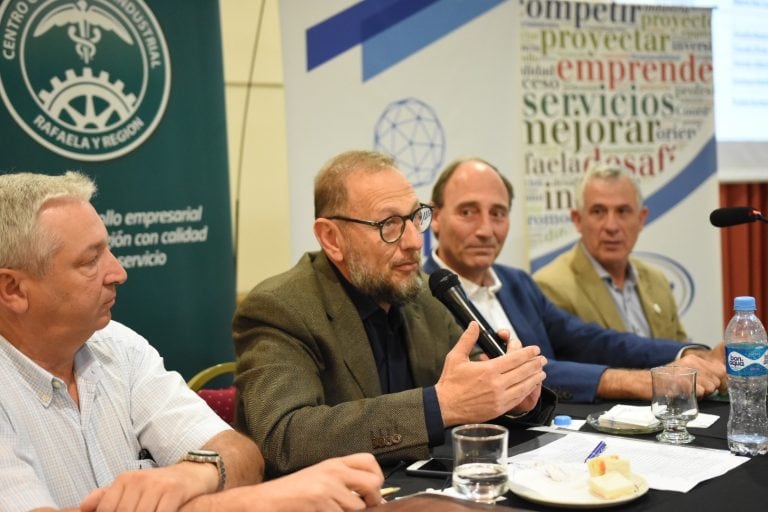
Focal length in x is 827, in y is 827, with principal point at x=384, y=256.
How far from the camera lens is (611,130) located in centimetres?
499

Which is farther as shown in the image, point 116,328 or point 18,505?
point 116,328

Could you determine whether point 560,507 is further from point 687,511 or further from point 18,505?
point 18,505

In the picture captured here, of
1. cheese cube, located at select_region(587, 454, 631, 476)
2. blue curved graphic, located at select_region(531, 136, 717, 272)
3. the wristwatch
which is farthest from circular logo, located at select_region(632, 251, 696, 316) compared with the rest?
the wristwatch

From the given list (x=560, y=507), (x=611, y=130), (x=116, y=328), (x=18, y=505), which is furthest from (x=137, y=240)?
(x=611, y=130)

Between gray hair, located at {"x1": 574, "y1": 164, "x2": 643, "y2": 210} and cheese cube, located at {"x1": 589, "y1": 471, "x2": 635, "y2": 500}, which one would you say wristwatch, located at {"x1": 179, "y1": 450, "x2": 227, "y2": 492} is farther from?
gray hair, located at {"x1": 574, "y1": 164, "x2": 643, "y2": 210}

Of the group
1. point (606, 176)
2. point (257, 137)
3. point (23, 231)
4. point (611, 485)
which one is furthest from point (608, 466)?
point (257, 137)

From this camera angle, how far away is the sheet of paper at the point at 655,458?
1.63m

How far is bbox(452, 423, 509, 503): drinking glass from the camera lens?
1524mm

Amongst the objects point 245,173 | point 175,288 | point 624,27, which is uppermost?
point 624,27

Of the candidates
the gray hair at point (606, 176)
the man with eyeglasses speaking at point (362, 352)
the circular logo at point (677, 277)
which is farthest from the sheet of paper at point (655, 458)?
the circular logo at point (677, 277)

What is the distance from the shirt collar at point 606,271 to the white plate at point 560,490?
7.14ft

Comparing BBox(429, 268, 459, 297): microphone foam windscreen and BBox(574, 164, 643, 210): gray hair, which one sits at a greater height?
BBox(574, 164, 643, 210): gray hair

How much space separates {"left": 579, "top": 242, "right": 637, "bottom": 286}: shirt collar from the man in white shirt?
2.25m

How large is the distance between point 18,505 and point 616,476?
42.9 inches
